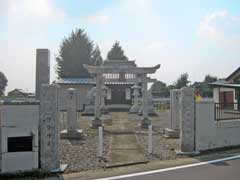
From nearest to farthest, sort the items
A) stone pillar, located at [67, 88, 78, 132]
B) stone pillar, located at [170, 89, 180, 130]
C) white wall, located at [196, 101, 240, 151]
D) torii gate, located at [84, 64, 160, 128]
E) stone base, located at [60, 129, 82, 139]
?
white wall, located at [196, 101, 240, 151]
stone base, located at [60, 129, 82, 139]
stone pillar, located at [67, 88, 78, 132]
stone pillar, located at [170, 89, 180, 130]
torii gate, located at [84, 64, 160, 128]

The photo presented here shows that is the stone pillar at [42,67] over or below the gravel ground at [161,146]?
over

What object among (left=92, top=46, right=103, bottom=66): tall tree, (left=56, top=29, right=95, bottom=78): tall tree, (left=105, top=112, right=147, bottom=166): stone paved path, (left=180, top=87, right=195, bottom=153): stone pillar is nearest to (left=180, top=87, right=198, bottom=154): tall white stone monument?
(left=180, top=87, right=195, bottom=153): stone pillar

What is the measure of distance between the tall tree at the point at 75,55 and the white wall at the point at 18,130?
43.2m

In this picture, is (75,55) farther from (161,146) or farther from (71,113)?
(161,146)

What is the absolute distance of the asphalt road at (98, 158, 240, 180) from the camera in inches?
270

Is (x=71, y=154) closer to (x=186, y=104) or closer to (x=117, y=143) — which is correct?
(x=117, y=143)

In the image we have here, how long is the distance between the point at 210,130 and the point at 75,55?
148 feet

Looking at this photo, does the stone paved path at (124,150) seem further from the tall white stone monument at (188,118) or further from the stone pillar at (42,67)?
the stone pillar at (42,67)

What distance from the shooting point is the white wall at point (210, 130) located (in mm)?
10562

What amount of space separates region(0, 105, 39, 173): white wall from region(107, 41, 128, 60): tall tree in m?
55.5

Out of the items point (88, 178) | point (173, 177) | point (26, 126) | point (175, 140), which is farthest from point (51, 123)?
point (175, 140)

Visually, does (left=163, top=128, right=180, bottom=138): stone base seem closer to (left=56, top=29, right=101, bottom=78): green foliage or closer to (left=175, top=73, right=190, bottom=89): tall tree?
(left=56, top=29, right=101, bottom=78): green foliage

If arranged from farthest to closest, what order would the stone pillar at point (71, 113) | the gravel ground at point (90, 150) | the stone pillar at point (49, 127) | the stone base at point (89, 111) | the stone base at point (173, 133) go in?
the stone base at point (89, 111), the stone pillar at point (71, 113), the stone base at point (173, 133), the gravel ground at point (90, 150), the stone pillar at point (49, 127)

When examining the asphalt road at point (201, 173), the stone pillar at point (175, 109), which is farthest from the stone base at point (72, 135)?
the asphalt road at point (201, 173)
